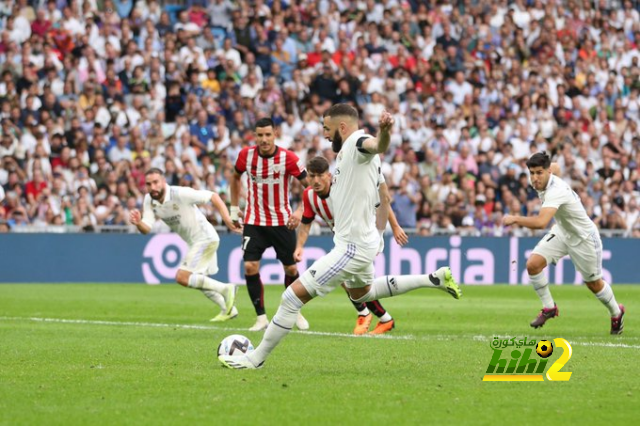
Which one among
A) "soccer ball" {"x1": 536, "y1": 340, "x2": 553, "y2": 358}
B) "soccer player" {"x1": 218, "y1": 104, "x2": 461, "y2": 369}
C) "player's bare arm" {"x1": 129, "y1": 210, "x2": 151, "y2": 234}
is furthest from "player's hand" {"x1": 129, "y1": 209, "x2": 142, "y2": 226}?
"soccer ball" {"x1": 536, "y1": 340, "x2": 553, "y2": 358}

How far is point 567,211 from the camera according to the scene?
13359 mm

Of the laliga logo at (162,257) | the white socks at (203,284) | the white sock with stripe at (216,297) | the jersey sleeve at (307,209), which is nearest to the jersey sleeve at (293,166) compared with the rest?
the jersey sleeve at (307,209)

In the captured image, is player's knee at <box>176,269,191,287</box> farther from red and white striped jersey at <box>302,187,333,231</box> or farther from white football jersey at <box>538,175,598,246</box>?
white football jersey at <box>538,175,598,246</box>

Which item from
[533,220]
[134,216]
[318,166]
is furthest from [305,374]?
[134,216]

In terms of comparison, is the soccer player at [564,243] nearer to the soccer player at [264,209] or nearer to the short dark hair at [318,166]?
the short dark hair at [318,166]

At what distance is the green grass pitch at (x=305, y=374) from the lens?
729 centimetres

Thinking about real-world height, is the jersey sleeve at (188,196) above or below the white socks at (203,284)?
above

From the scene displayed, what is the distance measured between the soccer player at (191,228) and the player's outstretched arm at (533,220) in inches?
171

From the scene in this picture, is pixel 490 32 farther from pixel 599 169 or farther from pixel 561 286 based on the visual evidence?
pixel 561 286

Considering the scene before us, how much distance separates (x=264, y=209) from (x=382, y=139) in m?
5.85

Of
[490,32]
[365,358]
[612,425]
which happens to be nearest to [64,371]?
[365,358]

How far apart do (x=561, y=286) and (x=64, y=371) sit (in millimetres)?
17714

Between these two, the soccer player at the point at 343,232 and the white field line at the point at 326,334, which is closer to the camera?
the soccer player at the point at 343,232

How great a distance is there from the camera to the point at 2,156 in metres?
23.6
